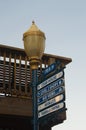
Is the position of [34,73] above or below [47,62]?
below

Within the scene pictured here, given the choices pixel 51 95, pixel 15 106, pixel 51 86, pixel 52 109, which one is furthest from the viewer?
pixel 15 106

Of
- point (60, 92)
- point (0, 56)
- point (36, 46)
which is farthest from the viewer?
point (0, 56)

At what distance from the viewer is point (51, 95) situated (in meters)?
6.21

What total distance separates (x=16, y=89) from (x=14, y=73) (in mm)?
511

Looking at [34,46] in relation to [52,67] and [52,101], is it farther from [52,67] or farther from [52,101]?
[52,101]

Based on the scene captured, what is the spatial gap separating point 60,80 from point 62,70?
7.3 inches

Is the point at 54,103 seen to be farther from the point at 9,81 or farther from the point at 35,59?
the point at 9,81

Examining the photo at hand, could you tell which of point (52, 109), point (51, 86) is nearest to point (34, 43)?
point (51, 86)

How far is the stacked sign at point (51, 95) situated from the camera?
5953mm

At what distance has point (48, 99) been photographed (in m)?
6.27

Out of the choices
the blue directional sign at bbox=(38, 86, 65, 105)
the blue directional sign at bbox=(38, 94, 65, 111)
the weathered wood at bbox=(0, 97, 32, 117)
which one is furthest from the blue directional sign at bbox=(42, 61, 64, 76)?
the weathered wood at bbox=(0, 97, 32, 117)

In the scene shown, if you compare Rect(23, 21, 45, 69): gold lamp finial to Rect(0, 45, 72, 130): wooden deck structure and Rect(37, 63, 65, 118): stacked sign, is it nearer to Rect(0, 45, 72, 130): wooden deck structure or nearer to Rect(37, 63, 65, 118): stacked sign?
Rect(37, 63, 65, 118): stacked sign

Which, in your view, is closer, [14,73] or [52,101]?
[52,101]

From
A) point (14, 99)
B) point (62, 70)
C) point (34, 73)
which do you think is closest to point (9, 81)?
point (14, 99)
